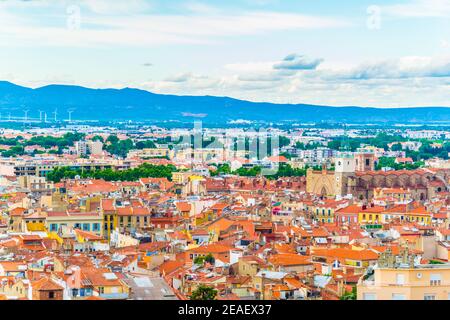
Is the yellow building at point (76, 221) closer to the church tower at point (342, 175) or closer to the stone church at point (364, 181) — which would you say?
the stone church at point (364, 181)

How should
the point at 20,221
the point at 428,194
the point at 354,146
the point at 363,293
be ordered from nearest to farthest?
the point at 363,293, the point at 20,221, the point at 428,194, the point at 354,146

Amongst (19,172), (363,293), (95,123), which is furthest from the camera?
(95,123)

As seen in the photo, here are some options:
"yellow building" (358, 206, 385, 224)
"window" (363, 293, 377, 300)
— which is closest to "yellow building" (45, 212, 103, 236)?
"yellow building" (358, 206, 385, 224)

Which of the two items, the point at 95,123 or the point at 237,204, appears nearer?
the point at 237,204

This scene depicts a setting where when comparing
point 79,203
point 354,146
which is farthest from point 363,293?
point 354,146
